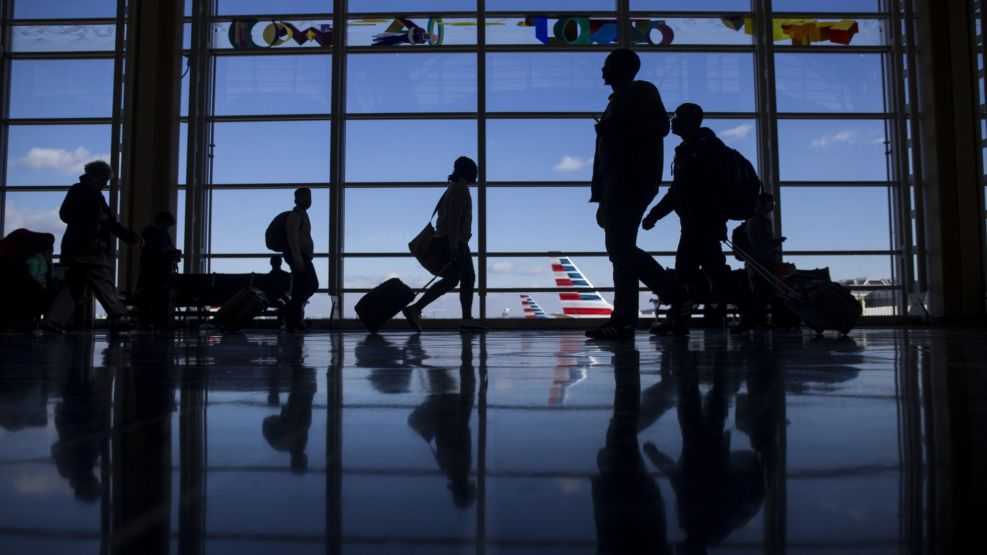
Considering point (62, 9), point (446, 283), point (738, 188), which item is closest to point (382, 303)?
point (446, 283)

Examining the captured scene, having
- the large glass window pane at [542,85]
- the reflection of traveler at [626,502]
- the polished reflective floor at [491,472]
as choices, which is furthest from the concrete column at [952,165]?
the reflection of traveler at [626,502]

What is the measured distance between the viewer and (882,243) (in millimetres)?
13328

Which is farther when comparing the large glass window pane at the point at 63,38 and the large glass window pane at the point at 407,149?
the large glass window pane at the point at 63,38

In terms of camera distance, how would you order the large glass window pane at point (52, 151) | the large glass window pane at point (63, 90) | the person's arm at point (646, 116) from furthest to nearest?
the large glass window pane at point (63, 90)
the large glass window pane at point (52, 151)
the person's arm at point (646, 116)

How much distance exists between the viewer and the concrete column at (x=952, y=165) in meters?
13.2

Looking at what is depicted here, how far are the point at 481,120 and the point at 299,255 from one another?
19.6 feet

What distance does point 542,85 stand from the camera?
12891mm

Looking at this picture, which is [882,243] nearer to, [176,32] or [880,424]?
[176,32]

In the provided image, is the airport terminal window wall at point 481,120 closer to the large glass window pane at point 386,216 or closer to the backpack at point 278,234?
the large glass window pane at point 386,216

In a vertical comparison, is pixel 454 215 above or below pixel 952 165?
below

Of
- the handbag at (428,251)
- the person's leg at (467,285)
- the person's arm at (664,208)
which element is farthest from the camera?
the person's leg at (467,285)

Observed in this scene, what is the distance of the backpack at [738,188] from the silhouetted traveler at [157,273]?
19.1 feet

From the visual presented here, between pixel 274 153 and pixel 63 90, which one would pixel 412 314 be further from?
pixel 63 90

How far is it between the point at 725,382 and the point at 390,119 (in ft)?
39.1
